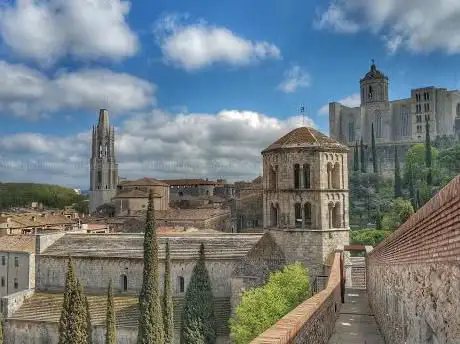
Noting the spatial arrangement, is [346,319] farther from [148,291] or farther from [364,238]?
[364,238]

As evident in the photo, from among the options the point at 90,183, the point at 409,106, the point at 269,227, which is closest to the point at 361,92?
the point at 409,106

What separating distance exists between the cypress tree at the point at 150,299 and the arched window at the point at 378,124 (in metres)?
104

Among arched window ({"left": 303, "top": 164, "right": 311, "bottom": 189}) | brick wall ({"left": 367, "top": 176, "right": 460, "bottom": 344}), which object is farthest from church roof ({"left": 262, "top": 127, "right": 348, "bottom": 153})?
brick wall ({"left": 367, "top": 176, "right": 460, "bottom": 344})

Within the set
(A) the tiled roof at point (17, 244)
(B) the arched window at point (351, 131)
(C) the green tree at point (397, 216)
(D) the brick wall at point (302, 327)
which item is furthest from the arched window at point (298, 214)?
(B) the arched window at point (351, 131)

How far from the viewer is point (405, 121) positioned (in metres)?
115

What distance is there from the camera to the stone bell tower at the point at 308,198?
2670 cm

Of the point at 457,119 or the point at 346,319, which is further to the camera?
the point at 457,119

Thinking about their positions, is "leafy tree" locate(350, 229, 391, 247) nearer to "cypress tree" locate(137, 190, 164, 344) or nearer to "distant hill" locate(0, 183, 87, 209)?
"cypress tree" locate(137, 190, 164, 344)

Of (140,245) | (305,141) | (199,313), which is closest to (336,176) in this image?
(305,141)

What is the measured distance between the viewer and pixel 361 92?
126625 mm

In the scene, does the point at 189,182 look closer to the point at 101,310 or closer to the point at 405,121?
the point at 405,121

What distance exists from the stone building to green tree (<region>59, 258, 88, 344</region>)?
326 feet

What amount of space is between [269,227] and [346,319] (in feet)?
34.9

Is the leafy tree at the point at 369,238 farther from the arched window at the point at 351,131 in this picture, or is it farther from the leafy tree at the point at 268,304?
the arched window at the point at 351,131
